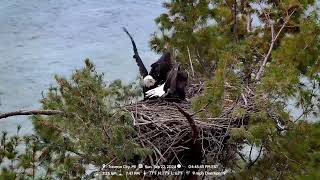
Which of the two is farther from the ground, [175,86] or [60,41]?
[60,41]

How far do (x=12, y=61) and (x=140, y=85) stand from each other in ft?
14.2

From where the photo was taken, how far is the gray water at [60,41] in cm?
666

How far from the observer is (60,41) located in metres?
7.97

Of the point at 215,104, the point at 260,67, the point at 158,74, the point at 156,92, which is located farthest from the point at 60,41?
the point at 215,104

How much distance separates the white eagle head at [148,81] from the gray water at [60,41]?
7.42 ft

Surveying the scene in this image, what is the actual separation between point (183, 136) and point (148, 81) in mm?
751

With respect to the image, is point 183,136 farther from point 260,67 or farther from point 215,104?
point 260,67

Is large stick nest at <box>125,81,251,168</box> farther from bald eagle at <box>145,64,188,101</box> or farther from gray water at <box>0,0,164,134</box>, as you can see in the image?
gray water at <box>0,0,164,134</box>

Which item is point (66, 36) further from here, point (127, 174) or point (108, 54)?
point (127, 174)

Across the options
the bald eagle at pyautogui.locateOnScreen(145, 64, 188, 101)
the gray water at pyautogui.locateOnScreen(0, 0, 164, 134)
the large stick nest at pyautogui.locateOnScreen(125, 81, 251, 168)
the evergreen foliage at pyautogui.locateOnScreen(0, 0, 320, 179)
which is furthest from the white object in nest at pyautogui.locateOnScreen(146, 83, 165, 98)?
the gray water at pyautogui.locateOnScreen(0, 0, 164, 134)

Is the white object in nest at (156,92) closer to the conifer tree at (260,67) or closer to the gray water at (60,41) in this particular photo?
the conifer tree at (260,67)

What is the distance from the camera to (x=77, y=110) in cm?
224

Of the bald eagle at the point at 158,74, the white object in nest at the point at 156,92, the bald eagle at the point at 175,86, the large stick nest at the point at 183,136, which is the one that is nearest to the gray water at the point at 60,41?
the bald eagle at the point at 158,74

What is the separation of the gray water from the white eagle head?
2261 millimetres
